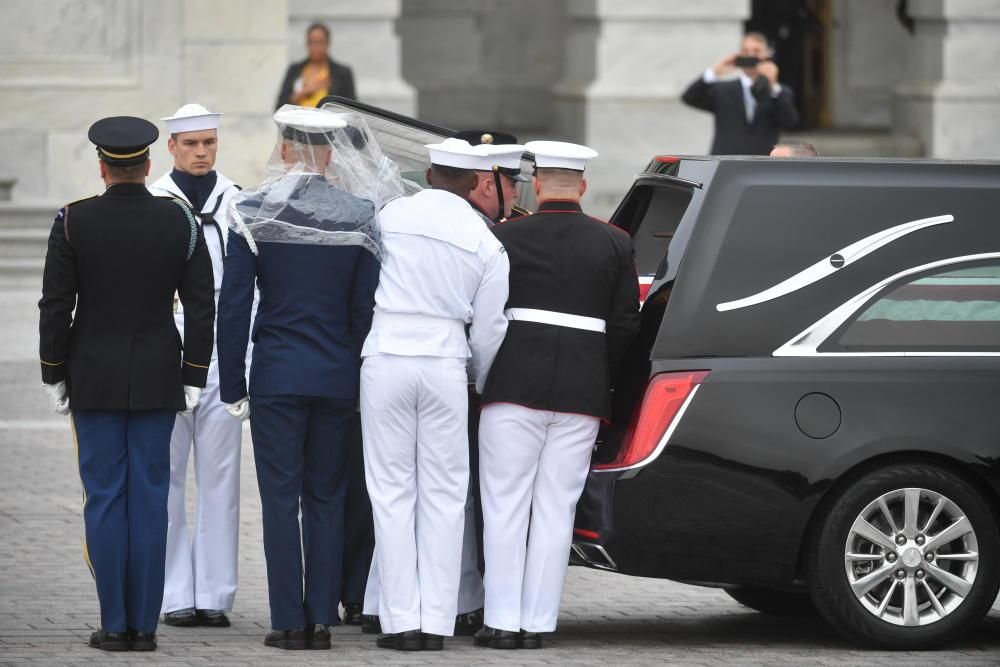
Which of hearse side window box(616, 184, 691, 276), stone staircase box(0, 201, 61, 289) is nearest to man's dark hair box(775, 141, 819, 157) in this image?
hearse side window box(616, 184, 691, 276)

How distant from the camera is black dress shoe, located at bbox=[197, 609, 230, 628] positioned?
24.0 ft

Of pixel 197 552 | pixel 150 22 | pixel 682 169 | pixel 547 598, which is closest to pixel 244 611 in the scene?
pixel 197 552

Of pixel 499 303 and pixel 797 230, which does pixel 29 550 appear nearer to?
pixel 499 303

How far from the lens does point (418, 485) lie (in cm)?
689

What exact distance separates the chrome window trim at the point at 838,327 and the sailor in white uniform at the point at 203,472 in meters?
2.08

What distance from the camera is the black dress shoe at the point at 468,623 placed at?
23.8 feet

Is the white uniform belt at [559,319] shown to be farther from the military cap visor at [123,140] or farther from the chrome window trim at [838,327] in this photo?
the military cap visor at [123,140]

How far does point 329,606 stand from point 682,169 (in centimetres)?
200

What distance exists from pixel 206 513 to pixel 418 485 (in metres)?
0.95

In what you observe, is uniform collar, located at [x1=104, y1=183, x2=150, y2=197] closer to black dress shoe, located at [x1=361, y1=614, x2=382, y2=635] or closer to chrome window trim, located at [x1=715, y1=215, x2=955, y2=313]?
black dress shoe, located at [x1=361, y1=614, x2=382, y2=635]

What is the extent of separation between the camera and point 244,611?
7.64m

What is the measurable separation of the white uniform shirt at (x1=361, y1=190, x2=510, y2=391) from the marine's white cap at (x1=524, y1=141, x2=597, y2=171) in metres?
0.31

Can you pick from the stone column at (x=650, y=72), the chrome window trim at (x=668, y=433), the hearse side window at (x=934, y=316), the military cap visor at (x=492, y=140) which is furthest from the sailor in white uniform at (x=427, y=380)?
the stone column at (x=650, y=72)

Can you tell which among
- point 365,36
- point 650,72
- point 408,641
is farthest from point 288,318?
point 650,72
